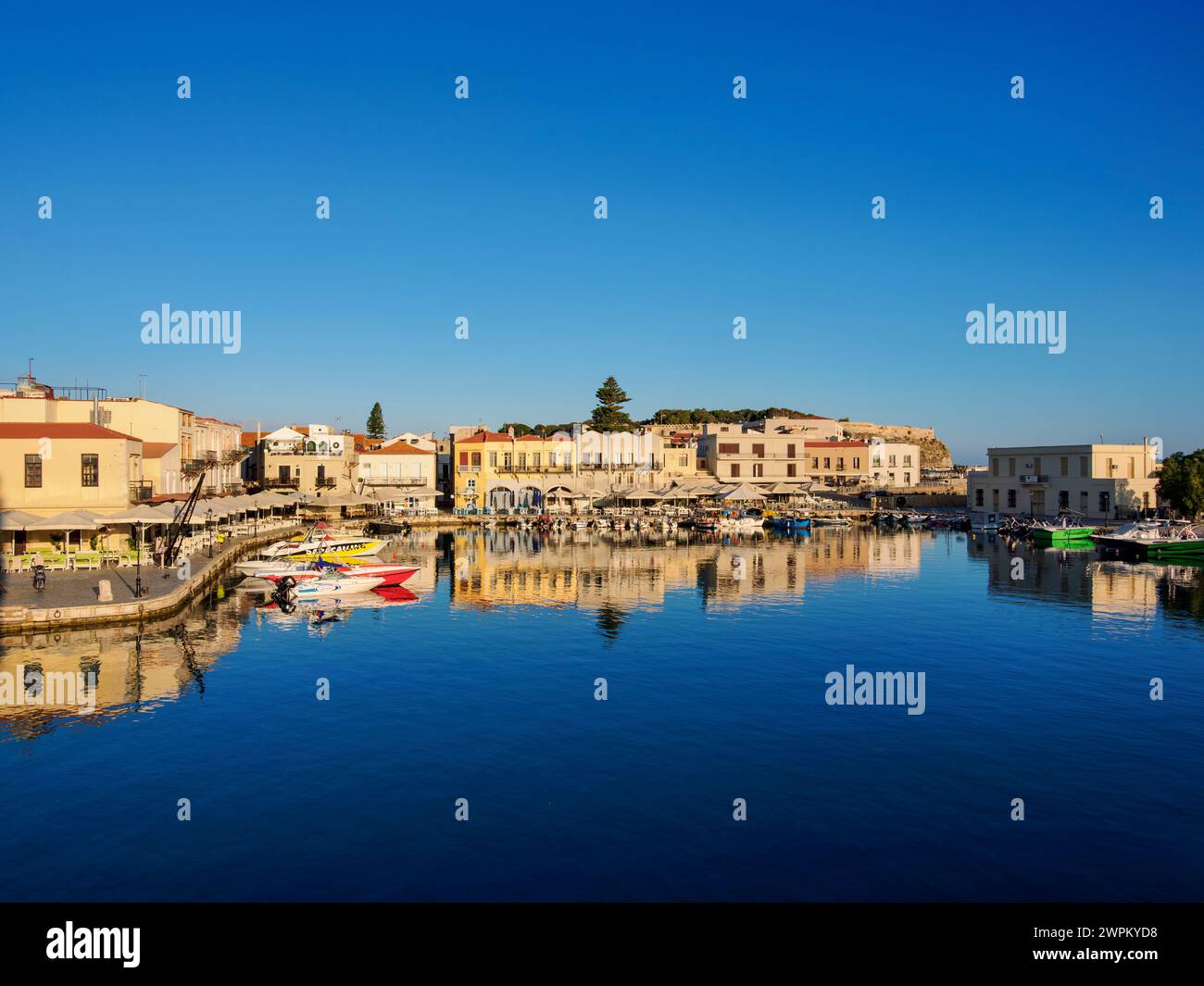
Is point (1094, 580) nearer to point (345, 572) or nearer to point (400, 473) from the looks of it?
point (345, 572)

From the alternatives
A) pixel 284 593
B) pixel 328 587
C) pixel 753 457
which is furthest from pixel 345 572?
pixel 753 457

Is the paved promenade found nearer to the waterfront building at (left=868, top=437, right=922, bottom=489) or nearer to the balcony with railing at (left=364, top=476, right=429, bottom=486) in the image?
the balcony with railing at (left=364, top=476, right=429, bottom=486)

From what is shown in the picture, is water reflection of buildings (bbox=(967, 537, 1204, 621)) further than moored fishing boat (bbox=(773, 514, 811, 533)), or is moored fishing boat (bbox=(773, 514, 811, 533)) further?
moored fishing boat (bbox=(773, 514, 811, 533))

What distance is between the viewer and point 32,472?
37.9 m

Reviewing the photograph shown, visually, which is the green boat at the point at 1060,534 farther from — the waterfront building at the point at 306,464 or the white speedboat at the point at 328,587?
the waterfront building at the point at 306,464

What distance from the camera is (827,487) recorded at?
331ft

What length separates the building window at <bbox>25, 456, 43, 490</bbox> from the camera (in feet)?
124

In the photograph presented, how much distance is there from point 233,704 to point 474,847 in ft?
33.4

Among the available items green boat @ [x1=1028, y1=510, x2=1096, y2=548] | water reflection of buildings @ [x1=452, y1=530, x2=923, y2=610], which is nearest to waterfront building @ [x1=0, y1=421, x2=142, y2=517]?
water reflection of buildings @ [x1=452, y1=530, x2=923, y2=610]

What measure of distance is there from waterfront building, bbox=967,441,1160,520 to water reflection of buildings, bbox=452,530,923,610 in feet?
43.5

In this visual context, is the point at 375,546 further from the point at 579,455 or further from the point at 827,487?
the point at 827,487

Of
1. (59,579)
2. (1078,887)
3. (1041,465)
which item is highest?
(1041,465)
